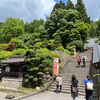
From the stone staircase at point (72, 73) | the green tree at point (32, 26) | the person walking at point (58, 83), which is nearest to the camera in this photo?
the person walking at point (58, 83)

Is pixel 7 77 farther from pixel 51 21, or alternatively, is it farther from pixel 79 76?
pixel 51 21

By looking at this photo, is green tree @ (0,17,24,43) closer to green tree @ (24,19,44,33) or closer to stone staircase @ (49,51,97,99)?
green tree @ (24,19,44,33)

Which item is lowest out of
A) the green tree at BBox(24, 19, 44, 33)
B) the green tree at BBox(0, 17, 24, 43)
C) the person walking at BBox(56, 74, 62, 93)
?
the person walking at BBox(56, 74, 62, 93)

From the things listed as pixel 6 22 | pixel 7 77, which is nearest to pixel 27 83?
pixel 7 77

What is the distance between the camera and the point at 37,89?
20.8 m

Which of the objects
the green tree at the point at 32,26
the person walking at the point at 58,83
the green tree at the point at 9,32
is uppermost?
the green tree at the point at 32,26

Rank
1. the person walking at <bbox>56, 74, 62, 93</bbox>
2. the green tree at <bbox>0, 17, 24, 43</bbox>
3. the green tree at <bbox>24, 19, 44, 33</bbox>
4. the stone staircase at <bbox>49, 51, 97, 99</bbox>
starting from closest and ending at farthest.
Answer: the person walking at <bbox>56, 74, 62, 93</bbox> → the stone staircase at <bbox>49, 51, 97, 99</bbox> → the green tree at <bbox>0, 17, 24, 43</bbox> → the green tree at <bbox>24, 19, 44, 33</bbox>

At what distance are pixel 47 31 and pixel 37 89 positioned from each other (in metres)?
27.9

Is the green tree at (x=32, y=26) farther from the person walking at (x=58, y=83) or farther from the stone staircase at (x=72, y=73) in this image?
the person walking at (x=58, y=83)

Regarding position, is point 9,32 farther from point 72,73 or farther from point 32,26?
point 72,73

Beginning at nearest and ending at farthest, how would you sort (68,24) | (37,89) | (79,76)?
(37,89) → (79,76) → (68,24)

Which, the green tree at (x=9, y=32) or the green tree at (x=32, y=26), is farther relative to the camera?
the green tree at (x=32, y=26)

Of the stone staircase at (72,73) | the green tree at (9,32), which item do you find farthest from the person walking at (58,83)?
the green tree at (9,32)

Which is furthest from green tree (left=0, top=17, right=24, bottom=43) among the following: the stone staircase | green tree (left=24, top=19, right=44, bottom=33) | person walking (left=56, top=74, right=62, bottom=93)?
person walking (left=56, top=74, right=62, bottom=93)
